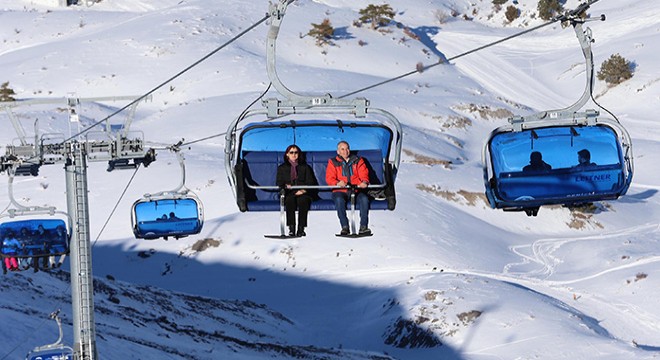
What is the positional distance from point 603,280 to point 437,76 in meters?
44.2

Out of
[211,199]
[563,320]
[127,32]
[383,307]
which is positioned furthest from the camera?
[127,32]

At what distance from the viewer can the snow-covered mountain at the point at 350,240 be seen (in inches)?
1639

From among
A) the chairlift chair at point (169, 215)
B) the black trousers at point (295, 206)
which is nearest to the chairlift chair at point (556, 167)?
the black trousers at point (295, 206)

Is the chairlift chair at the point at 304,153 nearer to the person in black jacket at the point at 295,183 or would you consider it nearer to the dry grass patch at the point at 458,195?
the person in black jacket at the point at 295,183

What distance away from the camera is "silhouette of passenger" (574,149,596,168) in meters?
23.1

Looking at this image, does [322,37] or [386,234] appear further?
[322,37]

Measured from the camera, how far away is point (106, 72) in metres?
86.6

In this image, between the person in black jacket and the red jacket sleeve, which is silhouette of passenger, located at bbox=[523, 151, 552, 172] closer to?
the red jacket sleeve

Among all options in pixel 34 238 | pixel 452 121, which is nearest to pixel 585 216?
pixel 452 121

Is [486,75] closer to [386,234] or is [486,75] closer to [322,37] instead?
[322,37]

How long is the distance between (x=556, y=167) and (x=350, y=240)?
1114 inches

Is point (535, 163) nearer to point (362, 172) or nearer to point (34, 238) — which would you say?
point (362, 172)

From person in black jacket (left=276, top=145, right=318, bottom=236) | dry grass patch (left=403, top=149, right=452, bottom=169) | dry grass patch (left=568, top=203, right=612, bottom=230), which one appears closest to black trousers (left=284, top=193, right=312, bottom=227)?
person in black jacket (left=276, top=145, right=318, bottom=236)

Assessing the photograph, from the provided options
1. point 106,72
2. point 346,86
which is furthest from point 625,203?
point 106,72
